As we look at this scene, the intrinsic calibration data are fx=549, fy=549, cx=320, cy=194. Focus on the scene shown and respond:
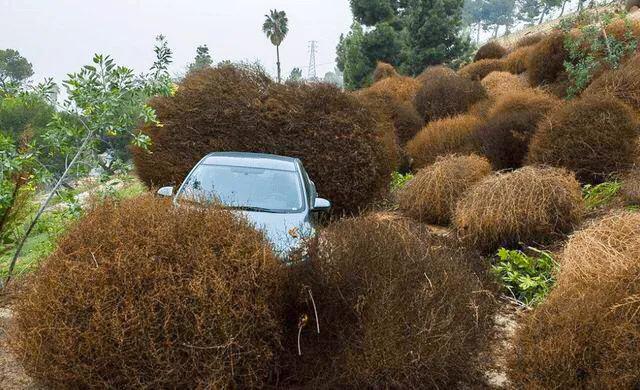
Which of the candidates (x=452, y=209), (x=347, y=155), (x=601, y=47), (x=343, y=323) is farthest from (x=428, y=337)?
(x=601, y=47)

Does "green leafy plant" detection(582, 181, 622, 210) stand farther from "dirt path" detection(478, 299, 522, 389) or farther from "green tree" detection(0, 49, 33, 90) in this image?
"green tree" detection(0, 49, 33, 90)

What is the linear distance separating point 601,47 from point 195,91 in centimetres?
1060

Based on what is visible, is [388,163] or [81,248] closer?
[81,248]

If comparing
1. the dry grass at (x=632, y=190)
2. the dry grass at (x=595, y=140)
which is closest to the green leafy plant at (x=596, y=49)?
the dry grass at (x=595, y=140)

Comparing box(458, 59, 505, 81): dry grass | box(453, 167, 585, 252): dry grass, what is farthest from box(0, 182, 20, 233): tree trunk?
box(458, 59, 505, 81): dry grass

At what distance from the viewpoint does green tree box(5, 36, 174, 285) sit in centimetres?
559

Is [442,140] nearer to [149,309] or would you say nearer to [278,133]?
[278,133]

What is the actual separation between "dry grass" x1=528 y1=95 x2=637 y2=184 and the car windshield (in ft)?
16.5

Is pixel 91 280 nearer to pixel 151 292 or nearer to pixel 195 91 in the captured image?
pixel 151 292

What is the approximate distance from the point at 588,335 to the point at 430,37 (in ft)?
103

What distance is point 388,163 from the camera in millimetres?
10930

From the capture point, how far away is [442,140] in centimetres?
1295

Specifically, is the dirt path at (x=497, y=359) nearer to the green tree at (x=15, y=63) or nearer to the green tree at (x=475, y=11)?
the green tree at (x=15, y=63)

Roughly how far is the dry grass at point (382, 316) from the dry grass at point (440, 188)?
5.30 metres
